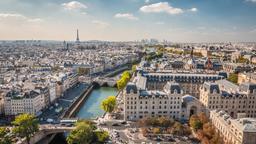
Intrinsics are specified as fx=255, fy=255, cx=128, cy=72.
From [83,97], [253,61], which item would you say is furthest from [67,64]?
[253,61]

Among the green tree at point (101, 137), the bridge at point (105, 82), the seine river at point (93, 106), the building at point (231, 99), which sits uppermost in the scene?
the building at point (231, 99)

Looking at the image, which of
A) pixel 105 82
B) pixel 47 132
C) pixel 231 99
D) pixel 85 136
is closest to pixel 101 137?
pixel 85 136

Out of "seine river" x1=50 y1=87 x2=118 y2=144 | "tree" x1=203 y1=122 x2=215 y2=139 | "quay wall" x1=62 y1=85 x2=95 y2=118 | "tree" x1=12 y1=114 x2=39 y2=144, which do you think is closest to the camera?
"tree" x1=12 y1=114 x2=39 y2=144

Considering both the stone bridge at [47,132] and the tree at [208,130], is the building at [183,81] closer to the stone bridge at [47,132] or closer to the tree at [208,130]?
the tree at [208,130]

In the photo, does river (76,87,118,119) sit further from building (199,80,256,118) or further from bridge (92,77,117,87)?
building (199,80,256,118)

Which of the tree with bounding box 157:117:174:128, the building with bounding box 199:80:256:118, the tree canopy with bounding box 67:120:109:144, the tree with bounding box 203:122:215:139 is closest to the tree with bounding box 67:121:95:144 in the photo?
the tree canopy with bounding box 67:120:109:144

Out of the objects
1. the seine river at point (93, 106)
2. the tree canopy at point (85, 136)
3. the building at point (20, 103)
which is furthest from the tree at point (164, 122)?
the building at point (20, 103)

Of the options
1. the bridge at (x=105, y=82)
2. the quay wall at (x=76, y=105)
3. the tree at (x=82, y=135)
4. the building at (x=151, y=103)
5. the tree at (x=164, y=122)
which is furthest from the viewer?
the bridge at (x=105, y=82)

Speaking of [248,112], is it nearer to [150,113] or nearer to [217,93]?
[217,93]
